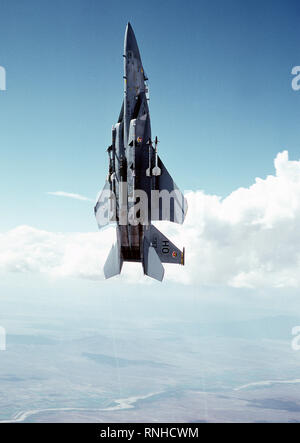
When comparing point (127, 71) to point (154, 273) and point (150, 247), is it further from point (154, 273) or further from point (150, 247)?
point (154, 273)

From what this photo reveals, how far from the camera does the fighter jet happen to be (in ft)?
64.7

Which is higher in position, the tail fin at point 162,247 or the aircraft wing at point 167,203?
the aircraft wing at point 167,203

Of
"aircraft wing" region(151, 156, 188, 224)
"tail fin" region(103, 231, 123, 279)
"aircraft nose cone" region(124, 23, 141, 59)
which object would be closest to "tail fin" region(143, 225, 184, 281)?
"aircraft wing" region(151, 156, 188, 224)

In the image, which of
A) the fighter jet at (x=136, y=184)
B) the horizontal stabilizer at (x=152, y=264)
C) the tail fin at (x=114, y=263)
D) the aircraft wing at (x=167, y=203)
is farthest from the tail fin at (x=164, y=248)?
the tail fin at (x=114, y=263)

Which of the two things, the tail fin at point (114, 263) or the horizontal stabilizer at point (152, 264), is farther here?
the tail fin at point (114, 263)

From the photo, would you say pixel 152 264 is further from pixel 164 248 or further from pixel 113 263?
pixel 113 263

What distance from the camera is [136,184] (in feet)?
64.8

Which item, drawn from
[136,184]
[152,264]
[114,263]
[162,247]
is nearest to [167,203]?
[136,184]

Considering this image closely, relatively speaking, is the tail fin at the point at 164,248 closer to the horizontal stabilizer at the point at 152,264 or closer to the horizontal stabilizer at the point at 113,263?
the horizontal stabilizer at the point at 152,264

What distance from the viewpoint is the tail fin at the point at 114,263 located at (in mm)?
21438
